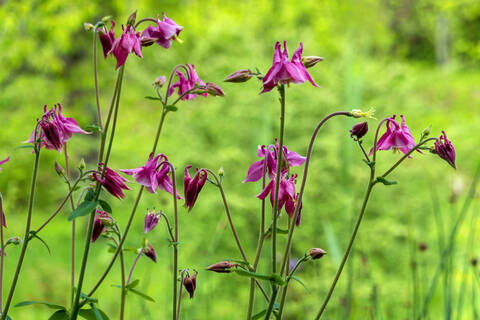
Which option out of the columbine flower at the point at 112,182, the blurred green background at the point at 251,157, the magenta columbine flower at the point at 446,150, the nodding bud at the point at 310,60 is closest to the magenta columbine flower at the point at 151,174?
the columbine flower at the point at 112,182

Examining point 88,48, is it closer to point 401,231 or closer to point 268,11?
point 268,11

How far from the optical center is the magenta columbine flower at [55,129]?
71 centimetres

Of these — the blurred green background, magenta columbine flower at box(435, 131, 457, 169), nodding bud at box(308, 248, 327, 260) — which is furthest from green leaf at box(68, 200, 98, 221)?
the blurred green background

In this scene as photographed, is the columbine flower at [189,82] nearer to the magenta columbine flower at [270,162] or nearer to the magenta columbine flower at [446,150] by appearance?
the magenta columbine flower at [270,162]

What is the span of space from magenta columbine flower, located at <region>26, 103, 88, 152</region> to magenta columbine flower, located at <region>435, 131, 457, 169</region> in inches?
18.0

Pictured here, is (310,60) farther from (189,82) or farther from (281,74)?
(189,82)

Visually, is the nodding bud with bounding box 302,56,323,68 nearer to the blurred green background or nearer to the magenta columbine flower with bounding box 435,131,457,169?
the magenta columbine flower with bounding box 435,131,457,169

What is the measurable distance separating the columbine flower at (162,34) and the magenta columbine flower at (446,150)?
367mm

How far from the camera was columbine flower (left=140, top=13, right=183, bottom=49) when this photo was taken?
27.9 inches

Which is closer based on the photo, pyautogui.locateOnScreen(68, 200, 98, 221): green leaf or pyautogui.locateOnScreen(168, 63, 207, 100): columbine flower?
pyautogui.locateOnScreen(68, 200, 98, 221): green leaf

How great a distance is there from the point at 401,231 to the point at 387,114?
31.6 inches

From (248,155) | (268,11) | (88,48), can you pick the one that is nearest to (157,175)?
(248,155)

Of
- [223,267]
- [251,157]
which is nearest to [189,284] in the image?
[223,267]

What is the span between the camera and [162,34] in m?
0.72
